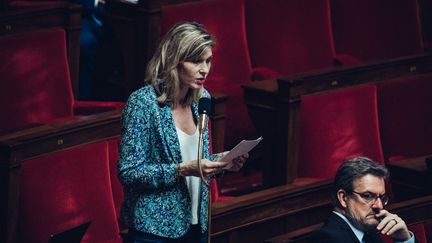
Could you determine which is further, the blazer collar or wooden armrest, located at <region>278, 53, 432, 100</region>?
wooden armrest, located at <region>278, 53, 432, 100</region>

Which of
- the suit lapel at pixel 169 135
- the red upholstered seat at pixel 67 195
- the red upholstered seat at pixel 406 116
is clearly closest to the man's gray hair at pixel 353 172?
the suit lapel at pixel 169 135

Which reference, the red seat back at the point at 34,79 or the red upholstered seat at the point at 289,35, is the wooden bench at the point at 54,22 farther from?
the red upholstered seat at the point at 289,35

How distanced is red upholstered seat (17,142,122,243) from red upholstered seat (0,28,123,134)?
13cm

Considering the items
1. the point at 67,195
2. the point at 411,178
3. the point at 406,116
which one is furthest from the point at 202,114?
the point at 406,116

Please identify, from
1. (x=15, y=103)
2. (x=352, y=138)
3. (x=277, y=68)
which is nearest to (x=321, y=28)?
(x=277, y=68)

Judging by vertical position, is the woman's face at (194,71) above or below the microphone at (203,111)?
above

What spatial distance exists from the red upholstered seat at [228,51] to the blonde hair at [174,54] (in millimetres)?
379

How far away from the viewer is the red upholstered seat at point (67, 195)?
2.51 ft

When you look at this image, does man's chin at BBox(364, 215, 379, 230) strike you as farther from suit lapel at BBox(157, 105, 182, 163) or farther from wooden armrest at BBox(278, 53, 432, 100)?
wooden armrest at BBox(278, 53, 432, 100)

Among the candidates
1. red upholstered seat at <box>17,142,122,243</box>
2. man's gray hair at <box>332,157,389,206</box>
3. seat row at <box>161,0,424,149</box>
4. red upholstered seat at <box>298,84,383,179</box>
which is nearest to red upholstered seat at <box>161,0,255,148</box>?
seat row at <box>161,0,424,149</box>

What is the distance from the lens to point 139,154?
62 centimetres

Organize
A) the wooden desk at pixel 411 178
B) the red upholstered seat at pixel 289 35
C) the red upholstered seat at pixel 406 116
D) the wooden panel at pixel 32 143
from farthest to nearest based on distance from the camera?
the red upholstered seat at pixel 289 35 → the red upholstered seat at pixel 406 116 → the wooden desk at pixel 411 178 → the wooden panel at pixel 32 143

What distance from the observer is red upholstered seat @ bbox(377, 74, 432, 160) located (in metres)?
0.98

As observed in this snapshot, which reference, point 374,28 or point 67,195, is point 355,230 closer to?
point 67,195
